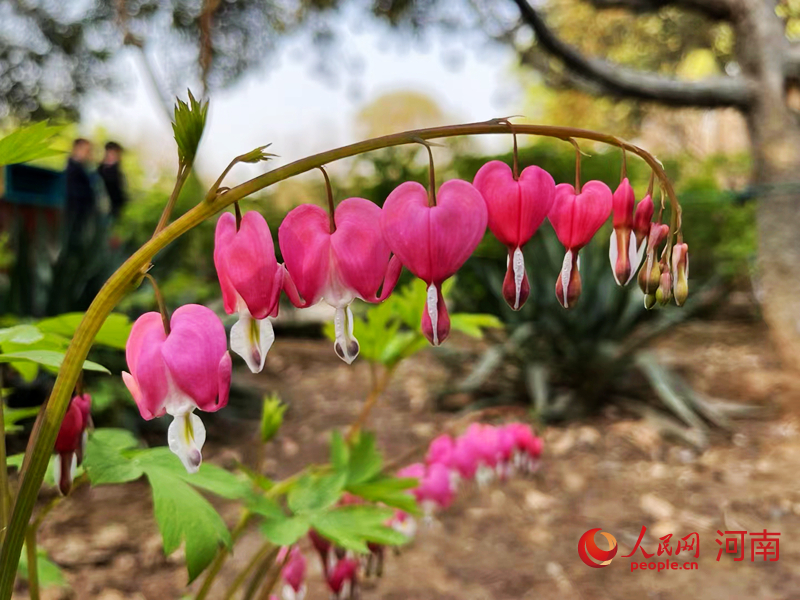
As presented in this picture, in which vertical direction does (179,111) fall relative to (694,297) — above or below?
above

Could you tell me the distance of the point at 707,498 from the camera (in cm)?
→ 233

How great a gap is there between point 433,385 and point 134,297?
1.67 m

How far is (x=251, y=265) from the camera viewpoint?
20.4 inches

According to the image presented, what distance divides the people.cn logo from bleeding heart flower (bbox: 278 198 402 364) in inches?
60.9

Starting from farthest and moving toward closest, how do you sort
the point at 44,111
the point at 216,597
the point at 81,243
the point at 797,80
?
the point at 44,111 → the point at 797,80 → the point at 81,243 → the point at 216,597

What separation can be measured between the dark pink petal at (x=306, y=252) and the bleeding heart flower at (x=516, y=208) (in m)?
0.14

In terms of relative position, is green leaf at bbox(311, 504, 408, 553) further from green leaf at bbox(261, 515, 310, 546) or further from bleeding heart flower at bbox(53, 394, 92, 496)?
bleeding heart flower at bbox(53, 394, 92, 496)

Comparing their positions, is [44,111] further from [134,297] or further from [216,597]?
[216,597]

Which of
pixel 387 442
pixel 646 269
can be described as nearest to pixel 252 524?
pixel 387 442

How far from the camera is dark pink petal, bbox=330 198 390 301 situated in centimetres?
54

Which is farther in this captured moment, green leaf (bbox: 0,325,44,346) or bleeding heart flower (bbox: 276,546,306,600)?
bleeding heart flower (bbox: 276,546,306,600)

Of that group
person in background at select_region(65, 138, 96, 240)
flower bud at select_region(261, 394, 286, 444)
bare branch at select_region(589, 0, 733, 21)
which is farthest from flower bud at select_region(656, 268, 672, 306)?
person in background at select_region(65, 138, 96, 240)

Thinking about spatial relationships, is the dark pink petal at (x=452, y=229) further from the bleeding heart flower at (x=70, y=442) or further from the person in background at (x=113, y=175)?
the person in background at (x=113, y=175)

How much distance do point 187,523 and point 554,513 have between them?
1.85 metres
